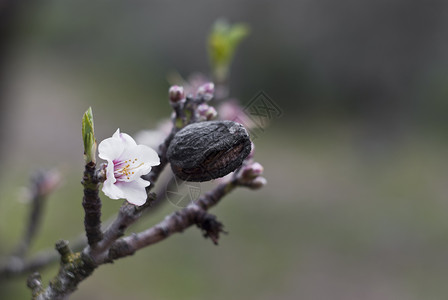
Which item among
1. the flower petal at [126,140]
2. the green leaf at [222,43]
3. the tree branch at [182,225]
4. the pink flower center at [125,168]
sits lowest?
the tree branch at [182,225]

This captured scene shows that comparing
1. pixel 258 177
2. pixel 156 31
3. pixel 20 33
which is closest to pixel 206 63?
pixel 156 31

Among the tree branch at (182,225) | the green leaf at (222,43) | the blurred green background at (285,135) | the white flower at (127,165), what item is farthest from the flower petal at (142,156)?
the blurred green background at (285,135)

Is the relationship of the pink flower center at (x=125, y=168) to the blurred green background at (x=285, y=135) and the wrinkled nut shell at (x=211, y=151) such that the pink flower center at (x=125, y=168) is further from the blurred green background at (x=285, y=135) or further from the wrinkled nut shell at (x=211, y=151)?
the blurred green background at (x=285, y=135)

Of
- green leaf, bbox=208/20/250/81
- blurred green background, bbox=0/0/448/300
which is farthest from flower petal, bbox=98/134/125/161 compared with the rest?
blurred green background, bbox=0/0/448/300

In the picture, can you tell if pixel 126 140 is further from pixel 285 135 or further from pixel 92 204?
pixel 285 135

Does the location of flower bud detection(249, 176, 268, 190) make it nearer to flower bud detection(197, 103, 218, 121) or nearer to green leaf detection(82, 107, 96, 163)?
flower bud detection(197, 103, 218, 121)

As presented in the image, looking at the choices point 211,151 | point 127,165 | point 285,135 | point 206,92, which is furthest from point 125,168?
point 285,135

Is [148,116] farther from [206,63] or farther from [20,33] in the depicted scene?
[20,33]
